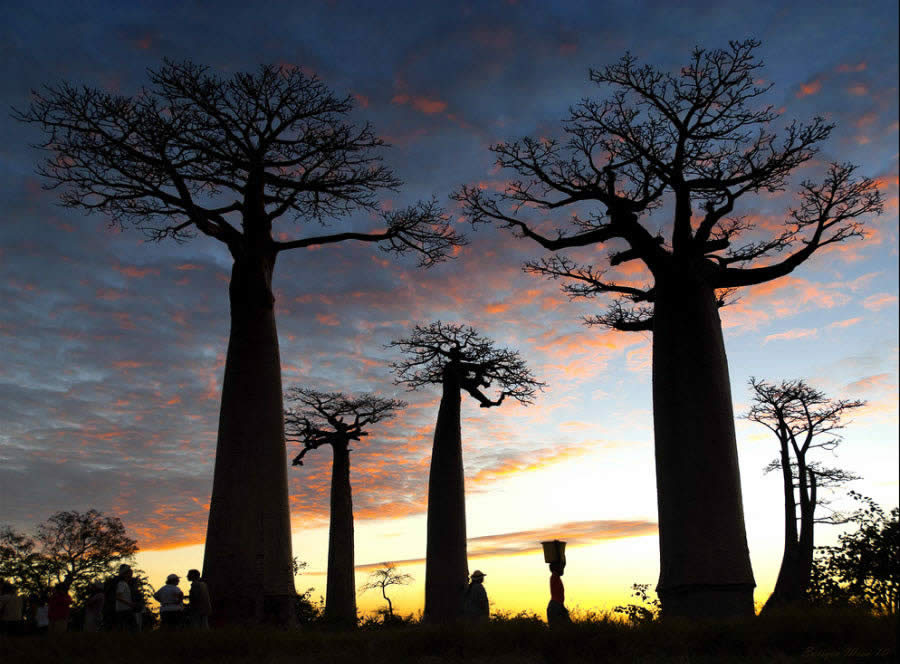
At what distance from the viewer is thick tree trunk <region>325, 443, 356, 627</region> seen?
2498 cm

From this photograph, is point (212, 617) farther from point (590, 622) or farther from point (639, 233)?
point (639, 233)

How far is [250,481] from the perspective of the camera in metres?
12.6

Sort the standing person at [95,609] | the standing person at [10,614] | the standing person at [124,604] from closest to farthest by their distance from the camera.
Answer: the standing person at [124,604]
the standing person at [95,609]
the standing person at [10,614]

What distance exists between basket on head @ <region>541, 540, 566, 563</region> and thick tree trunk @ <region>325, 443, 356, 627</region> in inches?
598

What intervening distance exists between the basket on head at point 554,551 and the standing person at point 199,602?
4475 mm

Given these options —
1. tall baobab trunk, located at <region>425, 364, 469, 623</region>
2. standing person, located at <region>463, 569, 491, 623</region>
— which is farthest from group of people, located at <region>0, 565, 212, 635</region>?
tall baobab trunk, located at <region>425, 364, 469, 623</region>

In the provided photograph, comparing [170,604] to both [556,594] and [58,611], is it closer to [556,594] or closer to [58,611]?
[58,611]

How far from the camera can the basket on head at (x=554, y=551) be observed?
34.8 ft

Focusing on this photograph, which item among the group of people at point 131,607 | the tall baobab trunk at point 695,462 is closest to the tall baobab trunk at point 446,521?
the tall baobab trunk at point 695,462

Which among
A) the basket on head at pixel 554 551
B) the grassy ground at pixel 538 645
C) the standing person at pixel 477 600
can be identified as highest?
the basket on head at pixel 554 551

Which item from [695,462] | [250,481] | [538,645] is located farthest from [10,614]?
[695,462]

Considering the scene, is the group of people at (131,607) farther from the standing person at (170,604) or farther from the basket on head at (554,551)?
the basket on head at (554,551)

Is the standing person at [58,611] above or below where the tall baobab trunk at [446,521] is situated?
below

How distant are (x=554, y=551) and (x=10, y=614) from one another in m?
7.93
